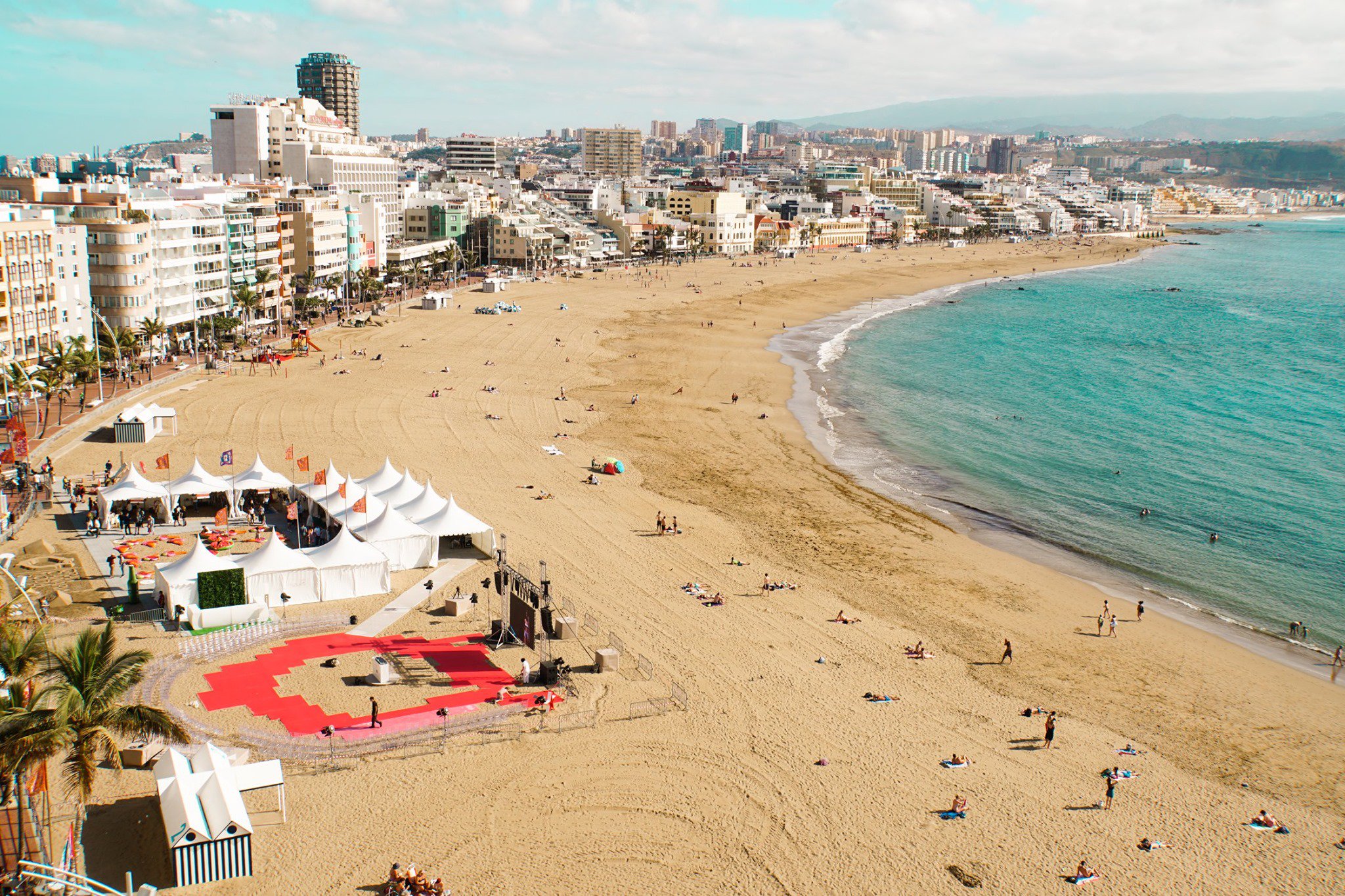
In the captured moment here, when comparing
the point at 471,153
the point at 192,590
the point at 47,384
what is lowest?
the point at 192,590

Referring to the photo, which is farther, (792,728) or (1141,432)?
(1141,432)

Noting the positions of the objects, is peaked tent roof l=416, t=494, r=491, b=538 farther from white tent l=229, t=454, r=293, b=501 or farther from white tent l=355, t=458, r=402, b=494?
white tent l=229, t=454, r=293, b=501

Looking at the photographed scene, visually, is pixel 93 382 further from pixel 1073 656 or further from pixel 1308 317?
pixel 1308 317

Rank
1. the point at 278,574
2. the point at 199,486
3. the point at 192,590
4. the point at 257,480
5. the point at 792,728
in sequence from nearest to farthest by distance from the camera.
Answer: the point at 792,728, the point at 192,590, the point at 278,574, the point at 199,486, the point at 257,480

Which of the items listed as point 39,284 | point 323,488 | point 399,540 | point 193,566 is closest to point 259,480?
point 323,488

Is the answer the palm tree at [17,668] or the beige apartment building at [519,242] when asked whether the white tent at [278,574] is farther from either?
the beige apartment building at [519,242]

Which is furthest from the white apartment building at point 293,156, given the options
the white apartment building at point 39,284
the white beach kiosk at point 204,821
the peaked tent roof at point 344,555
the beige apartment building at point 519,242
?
the white beach kiosk at point 204,821

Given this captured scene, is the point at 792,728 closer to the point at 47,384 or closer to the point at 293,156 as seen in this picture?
the point at 47,384
